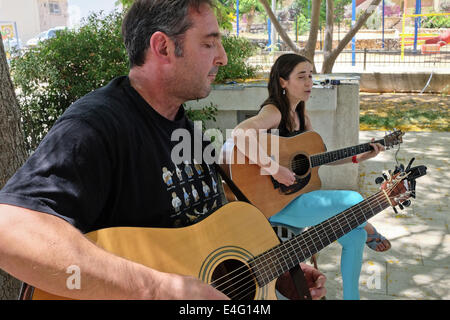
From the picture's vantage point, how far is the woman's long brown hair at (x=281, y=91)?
Answer: 4.00m

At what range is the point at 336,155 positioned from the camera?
3.86 metres

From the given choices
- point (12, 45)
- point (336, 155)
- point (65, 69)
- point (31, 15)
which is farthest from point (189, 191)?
point (31, 15)

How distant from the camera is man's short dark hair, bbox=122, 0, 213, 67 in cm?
170

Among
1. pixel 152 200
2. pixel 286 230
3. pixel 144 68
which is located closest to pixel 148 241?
pixel 152 200

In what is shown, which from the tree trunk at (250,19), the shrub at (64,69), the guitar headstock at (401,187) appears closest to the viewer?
the guitar headstock at (401,187)

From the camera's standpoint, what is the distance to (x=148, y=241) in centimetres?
159

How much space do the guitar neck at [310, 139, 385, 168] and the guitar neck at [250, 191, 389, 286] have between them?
4.02 feet

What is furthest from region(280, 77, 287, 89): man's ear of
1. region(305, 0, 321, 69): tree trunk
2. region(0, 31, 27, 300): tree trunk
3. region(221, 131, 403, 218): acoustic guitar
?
region(305, 0, 321, 69): tree trunk

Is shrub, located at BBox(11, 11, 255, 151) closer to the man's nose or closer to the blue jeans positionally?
the blue jeans

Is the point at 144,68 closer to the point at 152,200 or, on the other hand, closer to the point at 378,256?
the point at 152,200

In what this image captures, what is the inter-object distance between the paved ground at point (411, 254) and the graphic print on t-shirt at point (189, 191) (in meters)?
2.20

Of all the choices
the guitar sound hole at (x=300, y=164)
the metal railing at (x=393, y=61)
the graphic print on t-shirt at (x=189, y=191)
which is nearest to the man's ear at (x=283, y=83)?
the guitar sound hole at (x=300, y=164)

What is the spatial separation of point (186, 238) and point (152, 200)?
0.19 m

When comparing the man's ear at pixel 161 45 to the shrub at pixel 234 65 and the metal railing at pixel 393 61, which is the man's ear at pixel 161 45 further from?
the metal railing at pixel 393 61
